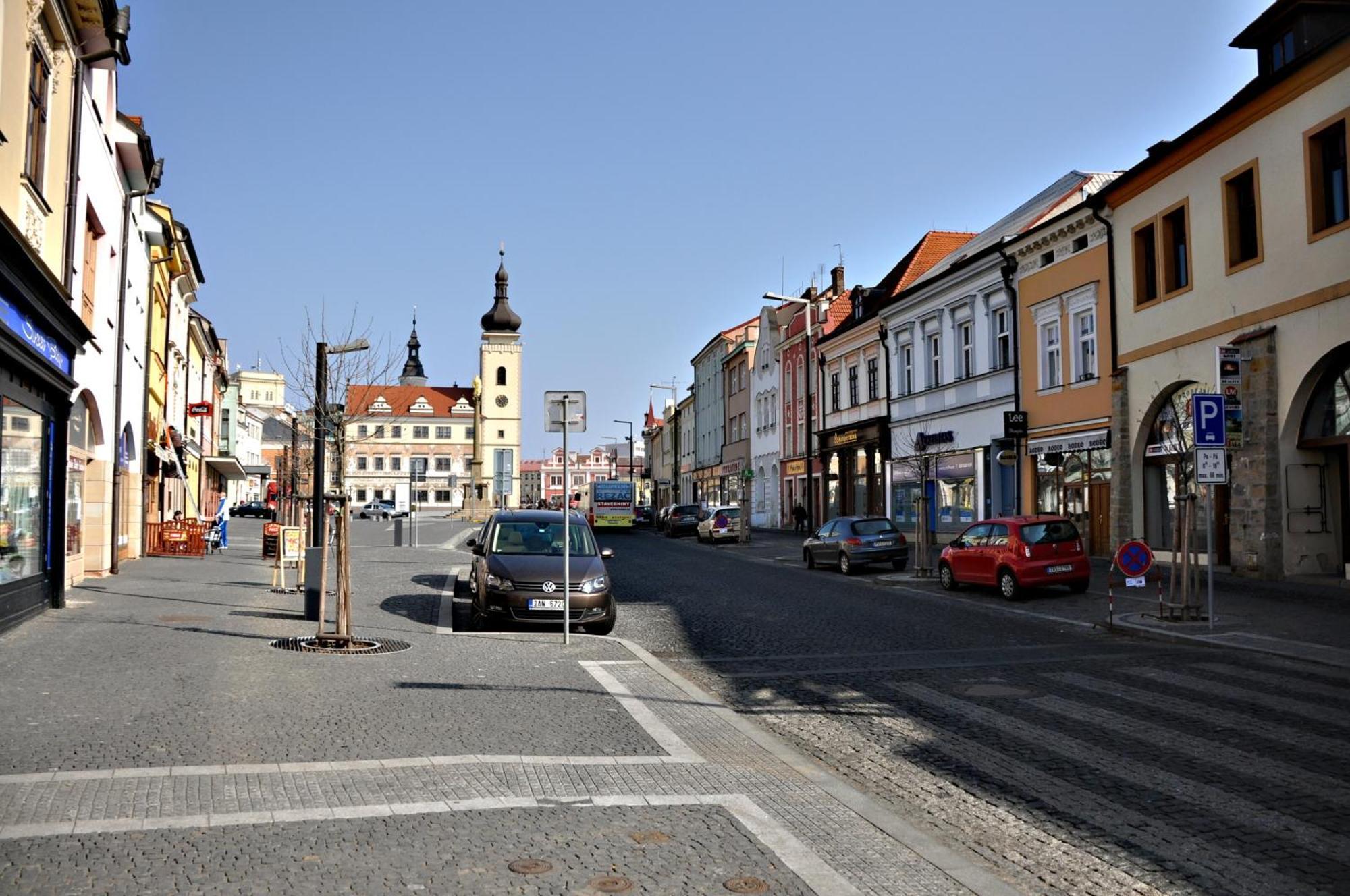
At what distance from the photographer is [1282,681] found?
1028 centimetres

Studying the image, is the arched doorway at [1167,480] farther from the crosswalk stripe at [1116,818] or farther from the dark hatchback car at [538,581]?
the crosswalk stripe at [1116,818]

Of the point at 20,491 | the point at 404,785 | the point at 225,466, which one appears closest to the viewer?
the point at 404,785

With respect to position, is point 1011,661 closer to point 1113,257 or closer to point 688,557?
point 1113,257

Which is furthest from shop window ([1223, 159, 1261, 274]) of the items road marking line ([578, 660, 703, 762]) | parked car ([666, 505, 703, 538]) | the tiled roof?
the tiled roof

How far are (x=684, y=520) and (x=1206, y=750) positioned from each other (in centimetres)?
4495

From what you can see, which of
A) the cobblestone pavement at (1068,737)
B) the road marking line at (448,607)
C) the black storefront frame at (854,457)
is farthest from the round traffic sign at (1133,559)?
the black storefront frame at (854,457)

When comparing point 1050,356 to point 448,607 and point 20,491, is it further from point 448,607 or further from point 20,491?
point 20,491

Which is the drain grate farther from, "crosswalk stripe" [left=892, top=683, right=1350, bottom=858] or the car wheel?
"crosswalk stripe" [left=892, top=683, right=1350, bottom=858]

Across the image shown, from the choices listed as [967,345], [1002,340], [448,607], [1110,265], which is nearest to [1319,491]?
[1110,265]

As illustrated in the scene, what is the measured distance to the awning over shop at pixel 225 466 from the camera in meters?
55.0

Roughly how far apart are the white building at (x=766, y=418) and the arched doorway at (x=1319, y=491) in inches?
1477

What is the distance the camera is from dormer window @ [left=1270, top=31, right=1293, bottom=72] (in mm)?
20719

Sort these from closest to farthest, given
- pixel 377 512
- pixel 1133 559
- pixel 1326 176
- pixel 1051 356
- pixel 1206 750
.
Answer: pixel 1206 750 < pixel 1133 559 < pixel 1326 176 < pixel 1051 356 < pixel 377 512

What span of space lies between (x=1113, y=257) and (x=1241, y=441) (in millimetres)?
7333
